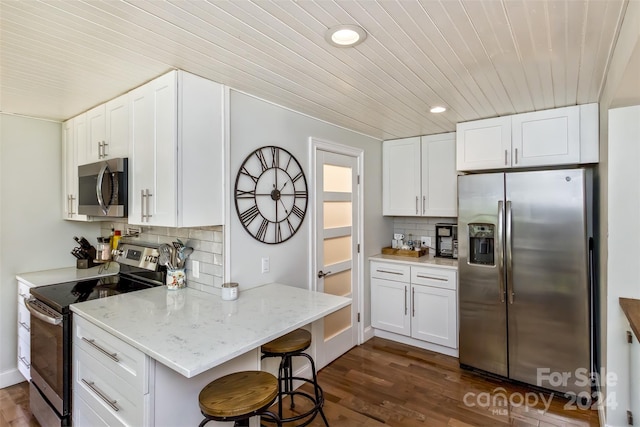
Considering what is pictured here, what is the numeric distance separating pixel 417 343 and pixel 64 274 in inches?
138

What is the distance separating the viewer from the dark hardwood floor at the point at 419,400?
7.59ft

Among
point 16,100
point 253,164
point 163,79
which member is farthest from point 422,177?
point 16,100

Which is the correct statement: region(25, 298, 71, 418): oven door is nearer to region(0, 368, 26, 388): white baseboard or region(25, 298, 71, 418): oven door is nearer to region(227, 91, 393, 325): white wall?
region(0, 368, 26, 388): white baseboard

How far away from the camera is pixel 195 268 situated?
2.38 m

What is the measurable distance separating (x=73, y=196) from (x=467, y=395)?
3855 millimetres

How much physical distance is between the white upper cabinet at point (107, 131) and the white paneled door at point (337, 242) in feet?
5.03

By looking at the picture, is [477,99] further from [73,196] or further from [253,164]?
[73,196]

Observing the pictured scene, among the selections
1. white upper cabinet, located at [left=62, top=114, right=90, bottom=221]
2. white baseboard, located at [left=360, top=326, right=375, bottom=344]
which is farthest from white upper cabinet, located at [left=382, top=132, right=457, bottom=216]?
white upper cabinet, located at [left=62, top=114, right=90, bottom=221]

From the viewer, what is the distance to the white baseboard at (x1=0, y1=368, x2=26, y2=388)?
2.80 meters

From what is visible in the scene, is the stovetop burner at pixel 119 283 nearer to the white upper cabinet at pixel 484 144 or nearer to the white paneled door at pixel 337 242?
the white paneled door at pixel 337 242

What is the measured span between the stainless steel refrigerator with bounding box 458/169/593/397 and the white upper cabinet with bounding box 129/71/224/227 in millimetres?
2231

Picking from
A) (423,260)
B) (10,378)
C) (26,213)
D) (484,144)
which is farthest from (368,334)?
(26,213)

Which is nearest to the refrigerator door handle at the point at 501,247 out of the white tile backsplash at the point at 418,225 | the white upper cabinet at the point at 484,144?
the white upper cabinet at the point at 484,144

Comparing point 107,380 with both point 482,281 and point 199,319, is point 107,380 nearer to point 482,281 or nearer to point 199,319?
point 199,319
